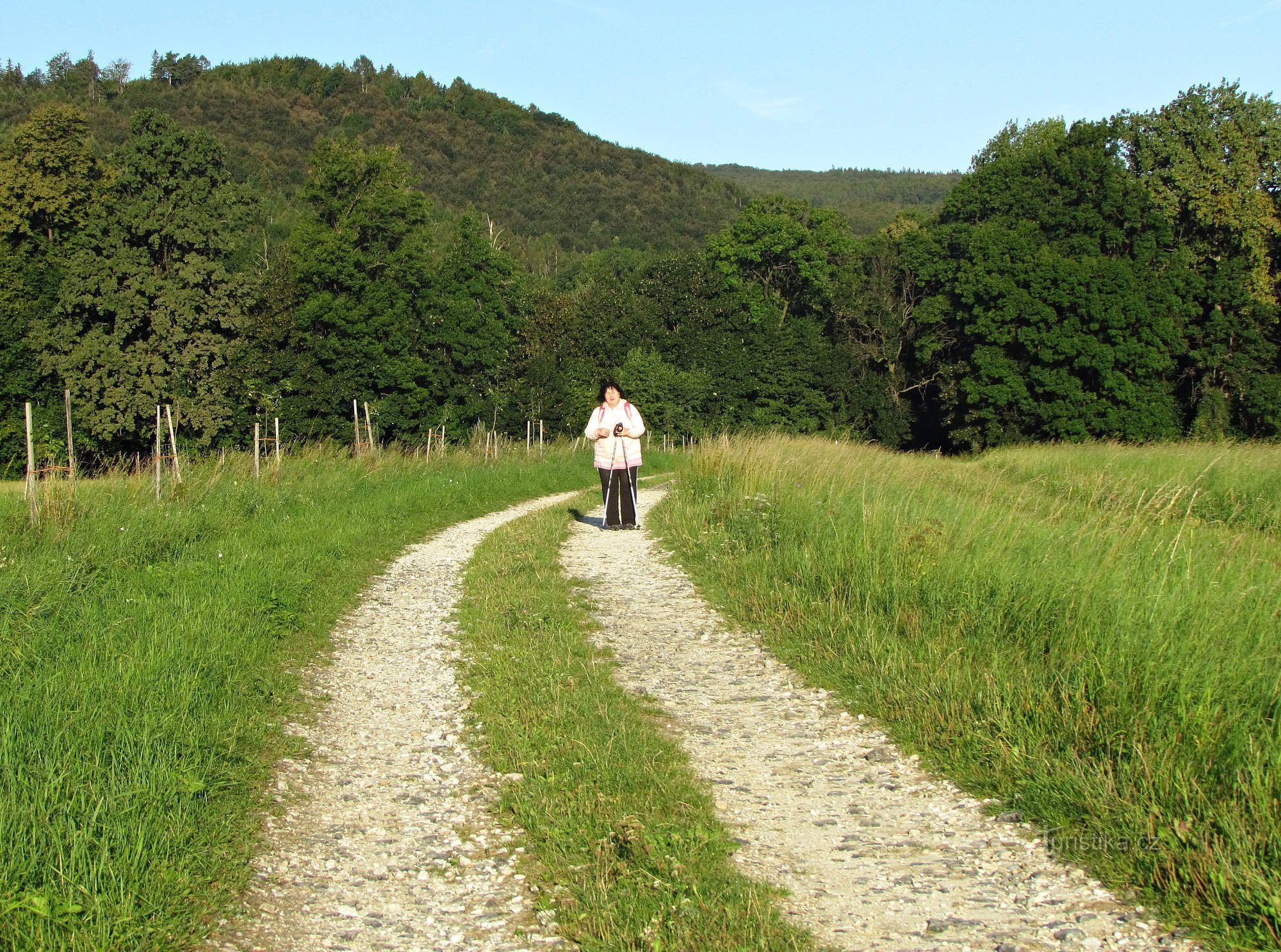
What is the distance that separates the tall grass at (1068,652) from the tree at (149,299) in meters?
31.8

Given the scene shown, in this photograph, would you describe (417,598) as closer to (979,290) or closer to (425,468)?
(425,468)

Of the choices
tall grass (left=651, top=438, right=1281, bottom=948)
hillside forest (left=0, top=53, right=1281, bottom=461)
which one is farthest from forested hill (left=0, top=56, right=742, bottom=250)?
tall grass (left=651, top=438, right=1281, bottom=948)

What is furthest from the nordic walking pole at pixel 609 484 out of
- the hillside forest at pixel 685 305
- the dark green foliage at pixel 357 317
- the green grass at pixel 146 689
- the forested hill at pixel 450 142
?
the forested hill at pixel 450 142

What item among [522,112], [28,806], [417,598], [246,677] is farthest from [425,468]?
[522,112]

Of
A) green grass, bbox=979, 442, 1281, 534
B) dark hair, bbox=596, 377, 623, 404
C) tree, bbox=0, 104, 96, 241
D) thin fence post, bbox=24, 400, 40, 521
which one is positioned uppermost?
tree, bbox=0, 104, 96, 241

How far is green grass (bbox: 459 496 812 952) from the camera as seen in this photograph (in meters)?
3.82

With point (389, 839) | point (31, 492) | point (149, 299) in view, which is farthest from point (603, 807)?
point (149, 299)

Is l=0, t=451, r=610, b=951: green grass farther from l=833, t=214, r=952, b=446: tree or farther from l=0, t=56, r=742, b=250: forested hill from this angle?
l=0, t=56, r=742, b=250: forested hill

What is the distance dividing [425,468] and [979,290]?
33.3 m

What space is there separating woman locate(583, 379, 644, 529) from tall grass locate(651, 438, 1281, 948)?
2.23 m

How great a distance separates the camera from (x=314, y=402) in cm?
4003

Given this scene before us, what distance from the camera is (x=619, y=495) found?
1485 centimetres

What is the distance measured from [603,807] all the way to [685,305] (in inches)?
2241

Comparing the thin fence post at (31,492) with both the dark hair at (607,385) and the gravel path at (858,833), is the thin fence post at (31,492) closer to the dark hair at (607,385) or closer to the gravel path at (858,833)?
the gravel path at (858,833)
